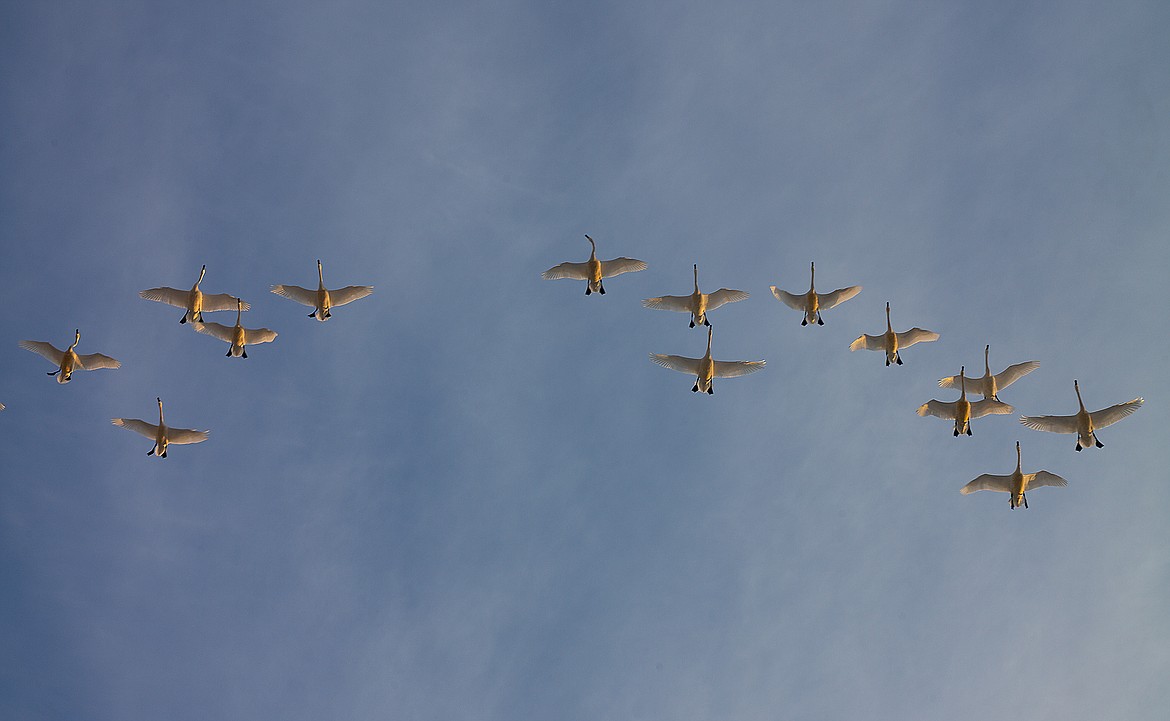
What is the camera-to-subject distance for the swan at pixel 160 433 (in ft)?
162

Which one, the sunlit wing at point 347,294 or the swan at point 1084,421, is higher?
the sunlit wing at point 347,294

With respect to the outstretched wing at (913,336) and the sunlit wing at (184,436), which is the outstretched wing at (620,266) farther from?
the sunlit wing at (184,436)

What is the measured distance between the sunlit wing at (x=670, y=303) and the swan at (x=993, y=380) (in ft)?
34.5

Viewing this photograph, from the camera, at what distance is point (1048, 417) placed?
4853 centimetres

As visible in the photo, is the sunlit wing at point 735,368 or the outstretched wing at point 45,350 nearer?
the outstretched wing at point 45,350

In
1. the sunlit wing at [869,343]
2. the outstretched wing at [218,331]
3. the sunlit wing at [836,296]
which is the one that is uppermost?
the sunlit wing at [836,296]

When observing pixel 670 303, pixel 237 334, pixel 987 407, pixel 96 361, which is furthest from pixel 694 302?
pixel 96 361

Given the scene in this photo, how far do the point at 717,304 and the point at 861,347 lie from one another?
6.24 m

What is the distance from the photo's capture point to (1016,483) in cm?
4881

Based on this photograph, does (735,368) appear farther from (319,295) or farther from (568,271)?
(319,295)

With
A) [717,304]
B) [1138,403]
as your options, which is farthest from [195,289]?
[1138,403]

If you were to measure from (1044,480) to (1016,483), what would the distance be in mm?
1766

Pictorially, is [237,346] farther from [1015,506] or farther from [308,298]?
[1015,506]

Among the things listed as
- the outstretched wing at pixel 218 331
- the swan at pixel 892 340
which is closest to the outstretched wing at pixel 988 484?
the swan at pixel 892 340
